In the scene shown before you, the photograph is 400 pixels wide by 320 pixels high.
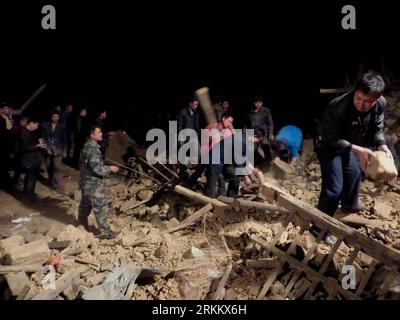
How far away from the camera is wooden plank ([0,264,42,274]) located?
16.6 feet

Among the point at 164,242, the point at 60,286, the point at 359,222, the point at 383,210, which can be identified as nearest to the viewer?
the point at 60,286

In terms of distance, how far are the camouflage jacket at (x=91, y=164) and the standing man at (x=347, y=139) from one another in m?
3.80

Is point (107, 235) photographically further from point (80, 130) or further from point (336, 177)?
point (80, 130)

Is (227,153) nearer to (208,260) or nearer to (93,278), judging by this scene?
(208,260)

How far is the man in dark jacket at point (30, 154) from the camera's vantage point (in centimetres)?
790

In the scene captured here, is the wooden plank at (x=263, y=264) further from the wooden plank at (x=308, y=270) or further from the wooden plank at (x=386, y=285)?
the wooden plank at (x=386, y=285)

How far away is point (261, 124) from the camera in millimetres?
9844

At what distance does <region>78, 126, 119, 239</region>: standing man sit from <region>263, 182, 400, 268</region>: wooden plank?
10.7 feet

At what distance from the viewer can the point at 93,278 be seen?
16.8 ft

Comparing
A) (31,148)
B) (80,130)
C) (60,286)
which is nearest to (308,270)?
(60,286)

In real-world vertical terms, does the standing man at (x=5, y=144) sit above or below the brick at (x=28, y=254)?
above

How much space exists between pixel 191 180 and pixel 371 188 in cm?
380

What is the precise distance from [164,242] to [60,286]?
70.4 inches

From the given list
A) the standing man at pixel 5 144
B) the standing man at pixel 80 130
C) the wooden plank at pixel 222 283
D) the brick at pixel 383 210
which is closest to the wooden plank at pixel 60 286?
the wooden plank at pixel 222 283
